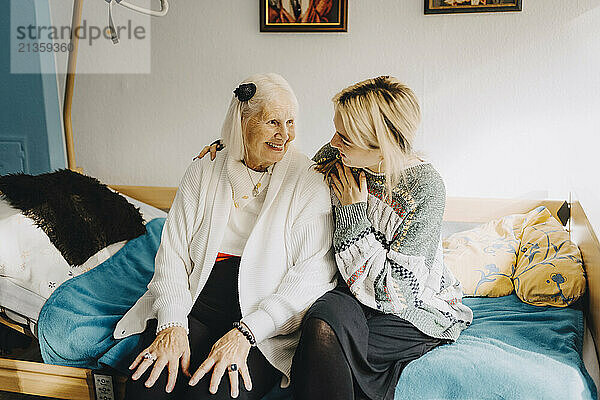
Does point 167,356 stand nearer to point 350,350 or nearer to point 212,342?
point 212,342

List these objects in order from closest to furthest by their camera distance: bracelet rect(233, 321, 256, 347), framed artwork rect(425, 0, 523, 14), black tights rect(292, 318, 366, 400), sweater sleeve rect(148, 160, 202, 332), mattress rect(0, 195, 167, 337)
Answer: black tights rect(292, 318, 366, 400)
bracelet rect(233, 321, 256, 347)
sweater sleeve rect(148, 160, 202, 332)
mattress rect(0, 195, 167, 337)
framed artwork rect(425, 0, 523, 14)

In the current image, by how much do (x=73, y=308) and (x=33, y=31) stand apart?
60.3 inches

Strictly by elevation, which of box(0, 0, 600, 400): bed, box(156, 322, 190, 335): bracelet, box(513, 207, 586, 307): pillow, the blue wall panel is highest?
the blue wall panel

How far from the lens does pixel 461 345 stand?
69.7 inches

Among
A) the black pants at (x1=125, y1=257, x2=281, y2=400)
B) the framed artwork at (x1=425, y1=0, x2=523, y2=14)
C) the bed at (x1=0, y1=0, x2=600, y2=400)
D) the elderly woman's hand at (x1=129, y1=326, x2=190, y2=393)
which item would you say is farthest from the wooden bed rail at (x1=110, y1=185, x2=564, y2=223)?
the elderly woman's hand at (x1=129, y1=326, x2=190, y2=393)

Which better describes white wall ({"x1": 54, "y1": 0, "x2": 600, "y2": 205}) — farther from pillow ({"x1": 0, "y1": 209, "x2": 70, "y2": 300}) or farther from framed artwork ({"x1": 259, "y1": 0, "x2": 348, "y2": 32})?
pillow ({"x1": 0, "y1": 209, "x2": 70, "y2": 300})

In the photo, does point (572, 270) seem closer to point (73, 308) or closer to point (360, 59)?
point (360, 59)

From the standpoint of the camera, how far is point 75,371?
1.89m

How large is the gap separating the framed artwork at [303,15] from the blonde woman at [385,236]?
98 cm

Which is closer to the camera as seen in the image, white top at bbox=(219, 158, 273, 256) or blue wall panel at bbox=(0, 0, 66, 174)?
white top at bbox=(219, 158, 273, 256)

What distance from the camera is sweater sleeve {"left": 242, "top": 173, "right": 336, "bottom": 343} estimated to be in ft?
5.44

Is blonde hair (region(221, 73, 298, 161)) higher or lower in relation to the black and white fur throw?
higher

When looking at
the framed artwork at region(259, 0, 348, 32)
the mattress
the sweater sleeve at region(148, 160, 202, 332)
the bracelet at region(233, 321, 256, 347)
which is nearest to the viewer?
the bracelet at region(233, 321, 256, 347)

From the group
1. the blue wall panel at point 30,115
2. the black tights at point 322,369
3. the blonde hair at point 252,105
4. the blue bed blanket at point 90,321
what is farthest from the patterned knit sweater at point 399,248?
the blue wall panel at point 30,115
